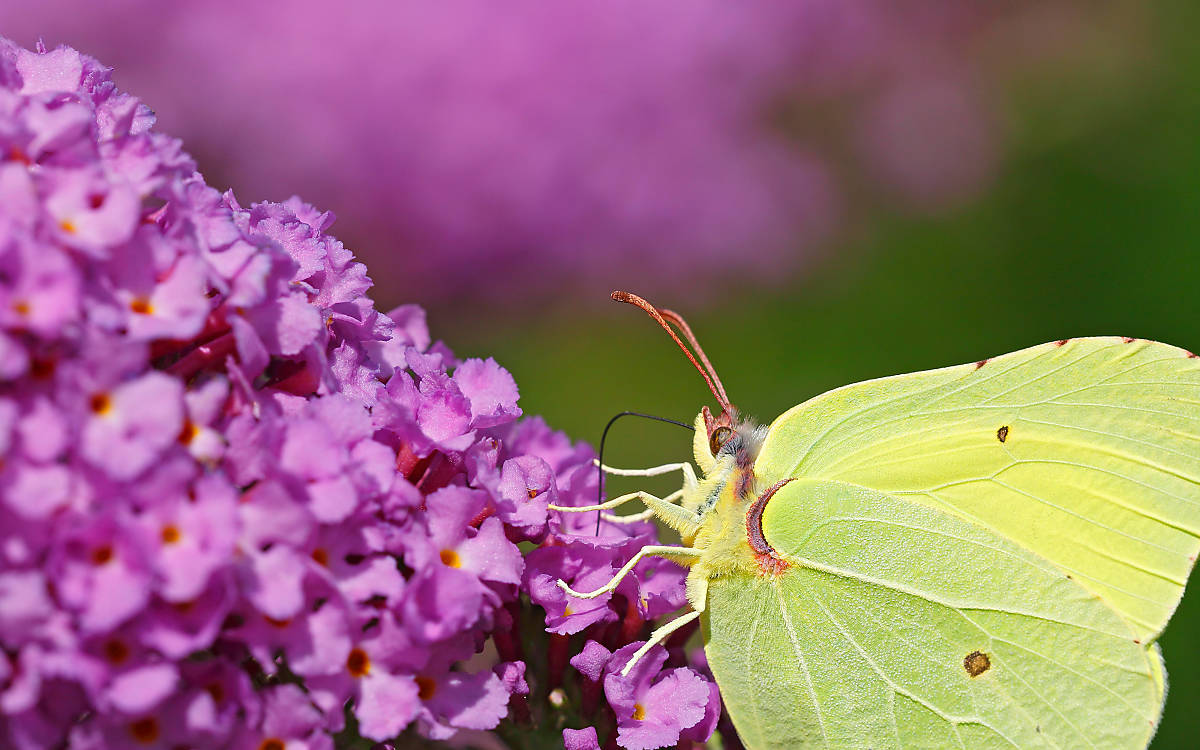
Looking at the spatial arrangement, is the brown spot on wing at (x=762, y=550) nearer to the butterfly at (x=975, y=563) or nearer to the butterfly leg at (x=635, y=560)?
the butterfly at (x=975, y=563)

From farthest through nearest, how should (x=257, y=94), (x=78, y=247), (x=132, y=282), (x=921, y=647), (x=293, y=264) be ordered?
1. (x=257, y=94)
2. (x=921, y=647)
3. (x=293, y=264)
4. (x=132, y=282)
5. (x=78, y=247)

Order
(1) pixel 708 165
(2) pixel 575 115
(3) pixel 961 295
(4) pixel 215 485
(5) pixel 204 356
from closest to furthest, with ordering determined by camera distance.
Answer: (4) pixel 215 485
(5) pixel 204 356
(3) pixel 961 295
(2) pixel 575 115
(1) pixel 708 165

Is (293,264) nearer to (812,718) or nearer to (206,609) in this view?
(206,609)

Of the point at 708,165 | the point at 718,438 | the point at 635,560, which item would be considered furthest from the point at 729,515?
the point at 708,165

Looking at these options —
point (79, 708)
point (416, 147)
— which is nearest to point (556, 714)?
point (79, 708)

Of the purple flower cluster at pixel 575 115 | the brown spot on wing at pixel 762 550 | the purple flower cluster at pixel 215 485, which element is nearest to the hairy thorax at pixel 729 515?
the brown spot on wing at pixel 762 550

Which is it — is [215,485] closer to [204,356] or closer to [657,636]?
[204,356]
